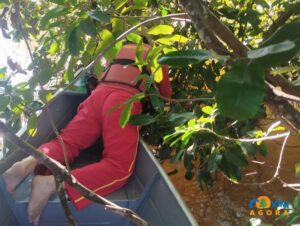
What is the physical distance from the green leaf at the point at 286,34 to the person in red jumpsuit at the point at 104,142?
106 centimetres

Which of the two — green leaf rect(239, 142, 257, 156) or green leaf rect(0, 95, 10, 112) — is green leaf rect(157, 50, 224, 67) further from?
green leaf rect(239, 142, 257, 156)

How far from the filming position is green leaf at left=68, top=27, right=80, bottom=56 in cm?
68

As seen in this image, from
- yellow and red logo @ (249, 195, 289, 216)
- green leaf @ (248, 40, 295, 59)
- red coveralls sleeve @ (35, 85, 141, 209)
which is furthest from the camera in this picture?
yellow and red logo @ (249, 195, 289, 216)

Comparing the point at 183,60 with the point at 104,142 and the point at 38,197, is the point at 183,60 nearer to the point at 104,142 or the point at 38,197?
the point at 38,197

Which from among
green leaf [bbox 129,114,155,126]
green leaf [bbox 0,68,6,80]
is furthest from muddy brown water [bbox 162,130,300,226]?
green leaf [bbox 0,68,6,80]

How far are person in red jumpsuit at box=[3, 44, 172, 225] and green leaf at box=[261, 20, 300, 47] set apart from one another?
1.06 m

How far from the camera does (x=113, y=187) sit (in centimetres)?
169

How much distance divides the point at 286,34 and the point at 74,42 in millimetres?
438

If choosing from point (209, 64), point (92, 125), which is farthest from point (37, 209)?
point (209, 64)

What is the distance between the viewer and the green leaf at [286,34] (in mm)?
362

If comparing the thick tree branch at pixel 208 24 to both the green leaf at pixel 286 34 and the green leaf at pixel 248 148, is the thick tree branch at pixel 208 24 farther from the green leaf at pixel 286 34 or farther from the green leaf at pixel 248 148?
the green leaf at pixel 248 148

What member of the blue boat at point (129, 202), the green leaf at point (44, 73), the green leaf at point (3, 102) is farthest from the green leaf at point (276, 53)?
the blue boat at point (129, 202)

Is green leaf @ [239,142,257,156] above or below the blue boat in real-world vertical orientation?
above

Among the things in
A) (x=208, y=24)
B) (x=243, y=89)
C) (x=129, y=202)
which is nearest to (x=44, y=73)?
(x=208, y=24)
